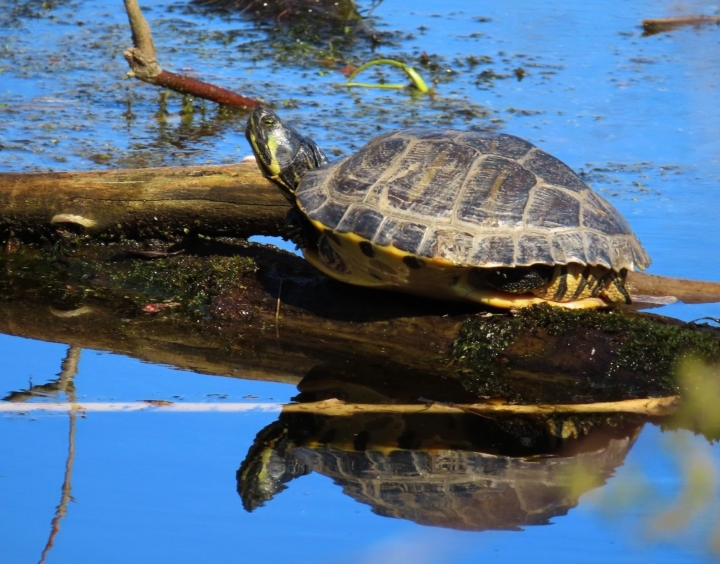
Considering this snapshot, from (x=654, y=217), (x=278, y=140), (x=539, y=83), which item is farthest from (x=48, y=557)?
(x=539, y=83)

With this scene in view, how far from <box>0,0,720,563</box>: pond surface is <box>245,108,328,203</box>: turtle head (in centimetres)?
102

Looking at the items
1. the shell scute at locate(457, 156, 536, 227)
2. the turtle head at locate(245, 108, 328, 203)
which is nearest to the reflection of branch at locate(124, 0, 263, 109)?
the turtle head at locate(245, 108, 328, 203)

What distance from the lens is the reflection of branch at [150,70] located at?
6891mm

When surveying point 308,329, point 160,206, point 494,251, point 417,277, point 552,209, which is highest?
point 552,209

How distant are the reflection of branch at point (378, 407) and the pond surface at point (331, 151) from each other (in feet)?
0.15

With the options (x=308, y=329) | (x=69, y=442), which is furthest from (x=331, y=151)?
(x=69, y=442)

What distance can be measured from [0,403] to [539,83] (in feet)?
19.8

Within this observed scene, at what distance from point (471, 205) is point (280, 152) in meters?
1.03

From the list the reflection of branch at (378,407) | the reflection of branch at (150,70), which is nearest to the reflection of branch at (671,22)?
the reflection of branch at (150,70)

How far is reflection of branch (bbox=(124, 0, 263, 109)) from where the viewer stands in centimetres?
689

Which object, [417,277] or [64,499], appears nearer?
[64,499]

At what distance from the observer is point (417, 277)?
14.3 ft

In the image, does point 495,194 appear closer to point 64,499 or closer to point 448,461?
point 448,461

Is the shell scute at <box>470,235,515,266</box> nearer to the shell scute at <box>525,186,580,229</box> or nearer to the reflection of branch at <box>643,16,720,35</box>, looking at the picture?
the shell scute at <box>525,186,580,229</box>
